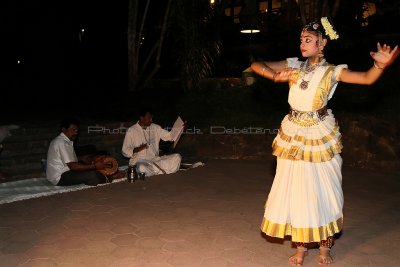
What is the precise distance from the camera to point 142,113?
27.9ft

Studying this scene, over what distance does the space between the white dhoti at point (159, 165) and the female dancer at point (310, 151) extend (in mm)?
4393

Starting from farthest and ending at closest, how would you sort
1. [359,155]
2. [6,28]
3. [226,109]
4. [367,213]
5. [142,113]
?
[6,28]
[226,109]
[359,155]
[142,113]
[367,213]

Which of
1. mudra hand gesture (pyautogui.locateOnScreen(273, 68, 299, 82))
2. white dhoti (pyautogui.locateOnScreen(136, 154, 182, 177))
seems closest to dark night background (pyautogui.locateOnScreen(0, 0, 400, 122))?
white dhoti (pyautogui.locateOnScreen(136, 154, 182, 177))

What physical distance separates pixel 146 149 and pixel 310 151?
16.5 feet

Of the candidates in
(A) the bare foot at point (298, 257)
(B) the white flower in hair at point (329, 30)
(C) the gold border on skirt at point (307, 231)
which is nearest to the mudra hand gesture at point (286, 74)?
(B) the white flower in hair at point (329, 30)

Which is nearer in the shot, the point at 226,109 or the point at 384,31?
the point at 226,109

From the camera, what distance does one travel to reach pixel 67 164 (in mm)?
7574

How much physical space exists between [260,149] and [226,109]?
258 cm

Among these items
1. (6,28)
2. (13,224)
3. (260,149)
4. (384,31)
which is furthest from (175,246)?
(6,28)

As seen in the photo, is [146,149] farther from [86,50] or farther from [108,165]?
[86,50]

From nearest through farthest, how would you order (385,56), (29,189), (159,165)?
(385,56), (29,189), (159,165)

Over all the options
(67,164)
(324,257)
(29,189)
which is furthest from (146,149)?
(324,257)

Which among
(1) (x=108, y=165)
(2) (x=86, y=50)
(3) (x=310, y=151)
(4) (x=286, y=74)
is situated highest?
(2) (x=86, y=50)

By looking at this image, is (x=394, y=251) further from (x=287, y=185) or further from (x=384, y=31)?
(x=384, y=31)
